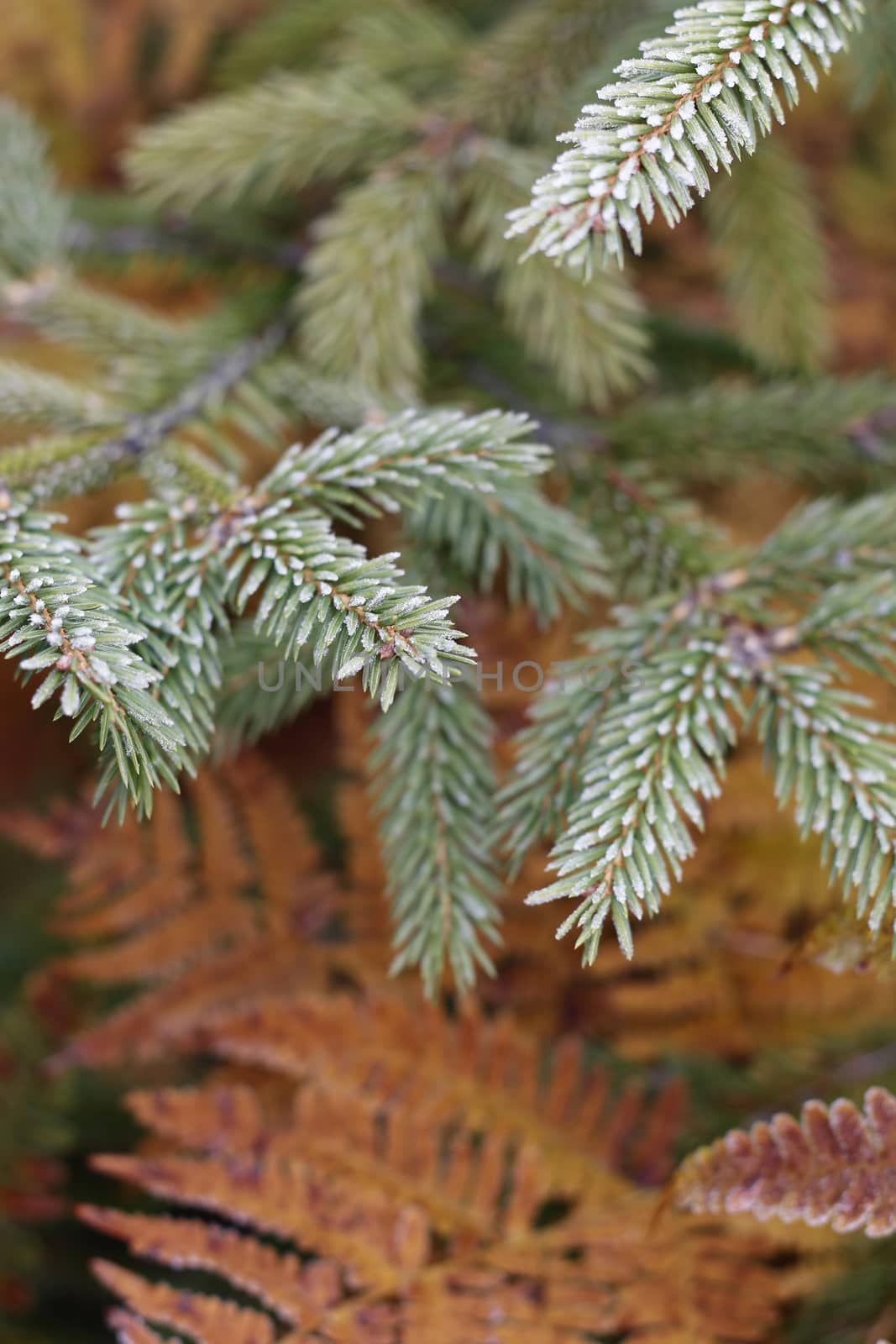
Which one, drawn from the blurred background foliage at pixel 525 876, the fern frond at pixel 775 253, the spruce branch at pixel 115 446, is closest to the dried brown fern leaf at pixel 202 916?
the blurred background foliage at pixel 525 876

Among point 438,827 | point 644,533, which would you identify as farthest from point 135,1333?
point 644,533

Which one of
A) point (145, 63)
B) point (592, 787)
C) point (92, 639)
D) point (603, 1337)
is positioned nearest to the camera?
point (92, 639)

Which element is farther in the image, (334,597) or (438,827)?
(438,827)

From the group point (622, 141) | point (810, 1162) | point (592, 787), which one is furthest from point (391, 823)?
point (622, 141)

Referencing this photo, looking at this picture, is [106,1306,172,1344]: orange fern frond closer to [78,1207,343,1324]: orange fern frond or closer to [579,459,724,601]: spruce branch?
[78,1207,343,1324]: orange fern frond

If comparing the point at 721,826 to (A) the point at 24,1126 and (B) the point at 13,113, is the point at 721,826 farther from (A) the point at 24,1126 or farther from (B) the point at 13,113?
(B) the point at 13,113

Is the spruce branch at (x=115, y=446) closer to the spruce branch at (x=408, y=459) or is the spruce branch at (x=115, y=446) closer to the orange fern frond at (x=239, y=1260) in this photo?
the spruce branch at (x=408, y=459)

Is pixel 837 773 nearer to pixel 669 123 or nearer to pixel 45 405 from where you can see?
pixel 669 123
